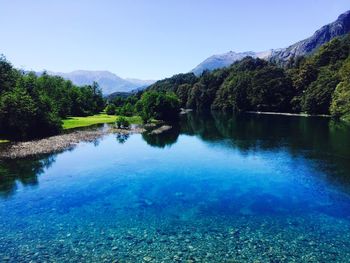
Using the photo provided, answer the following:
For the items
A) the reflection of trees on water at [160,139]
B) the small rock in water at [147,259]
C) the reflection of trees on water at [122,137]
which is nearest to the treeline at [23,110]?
the reflection of trees on water at [122,137]

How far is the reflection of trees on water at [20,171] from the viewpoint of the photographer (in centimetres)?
3488

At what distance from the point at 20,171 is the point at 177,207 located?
2401cm

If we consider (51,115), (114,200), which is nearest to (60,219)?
(114,200)

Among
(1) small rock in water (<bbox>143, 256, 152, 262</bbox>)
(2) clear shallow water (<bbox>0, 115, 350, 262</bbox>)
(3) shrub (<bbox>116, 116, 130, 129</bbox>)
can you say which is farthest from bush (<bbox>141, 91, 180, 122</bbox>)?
(1) small rock in water (<bbox>143, 256, 152, 262</bbox>)

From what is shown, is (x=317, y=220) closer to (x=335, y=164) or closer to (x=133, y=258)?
(x=133, y=258)

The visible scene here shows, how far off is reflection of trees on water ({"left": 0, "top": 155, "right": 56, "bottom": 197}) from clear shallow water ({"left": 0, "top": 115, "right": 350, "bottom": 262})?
0.12 m

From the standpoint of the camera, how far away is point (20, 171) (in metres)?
40.6

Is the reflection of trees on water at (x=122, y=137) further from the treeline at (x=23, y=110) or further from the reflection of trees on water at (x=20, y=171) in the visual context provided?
the reflection of trees on water at (x=20, y=171)

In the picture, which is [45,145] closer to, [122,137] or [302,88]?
[122,137]

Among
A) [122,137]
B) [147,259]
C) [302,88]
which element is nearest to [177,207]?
[147,259]

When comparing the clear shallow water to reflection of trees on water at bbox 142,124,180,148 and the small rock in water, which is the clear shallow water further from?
reflection of trees on water at bbox 142,124,180,148

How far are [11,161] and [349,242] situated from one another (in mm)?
43967

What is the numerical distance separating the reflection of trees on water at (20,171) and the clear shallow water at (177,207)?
120 millimetres

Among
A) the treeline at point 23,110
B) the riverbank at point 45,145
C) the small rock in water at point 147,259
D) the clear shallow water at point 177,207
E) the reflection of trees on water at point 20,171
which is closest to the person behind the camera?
the small rock in water at point 147,259
